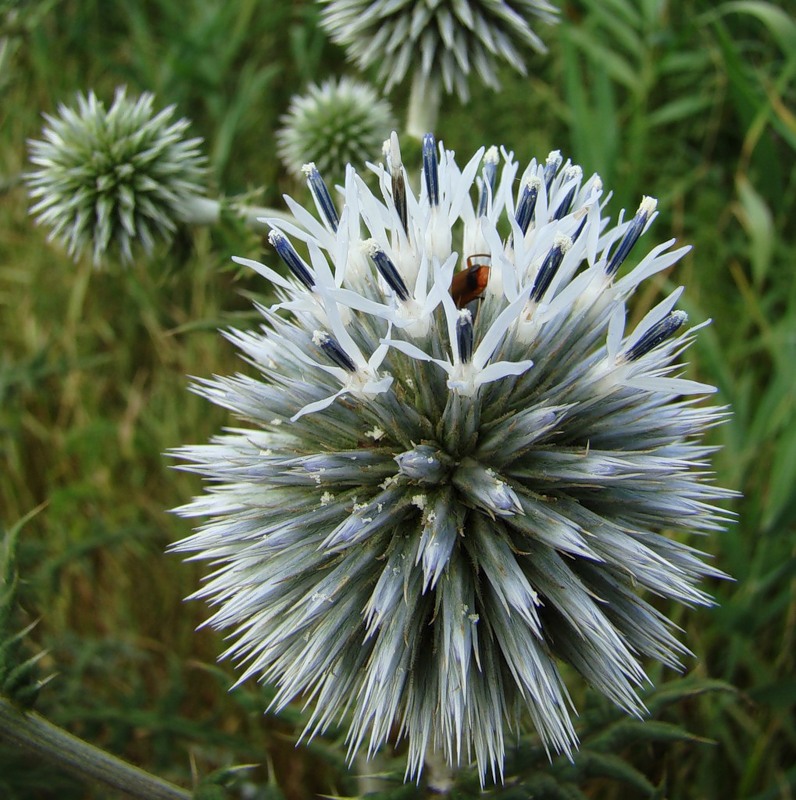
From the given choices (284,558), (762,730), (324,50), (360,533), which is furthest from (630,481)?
(324,50)

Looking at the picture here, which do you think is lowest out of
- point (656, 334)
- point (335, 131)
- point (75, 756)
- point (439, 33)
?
point (75, 756)

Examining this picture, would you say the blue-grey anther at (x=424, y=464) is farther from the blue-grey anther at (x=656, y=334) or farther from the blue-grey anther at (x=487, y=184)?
the blue-grey anther at (x=487, y=184)

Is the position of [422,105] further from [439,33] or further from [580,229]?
[580,229]

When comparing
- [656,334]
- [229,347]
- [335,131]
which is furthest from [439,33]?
[229,347]

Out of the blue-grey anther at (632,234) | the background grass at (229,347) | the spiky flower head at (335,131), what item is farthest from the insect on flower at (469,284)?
the spiky flower head at (335,131)

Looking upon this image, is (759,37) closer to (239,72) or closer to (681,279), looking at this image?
(681,279)

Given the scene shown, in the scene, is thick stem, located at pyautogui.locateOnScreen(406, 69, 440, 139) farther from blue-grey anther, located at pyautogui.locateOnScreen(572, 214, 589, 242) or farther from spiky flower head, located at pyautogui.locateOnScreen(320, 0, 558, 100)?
blue-grey anther, located at pyautogui.locateOnScreen(572, 214, 589, 242)
